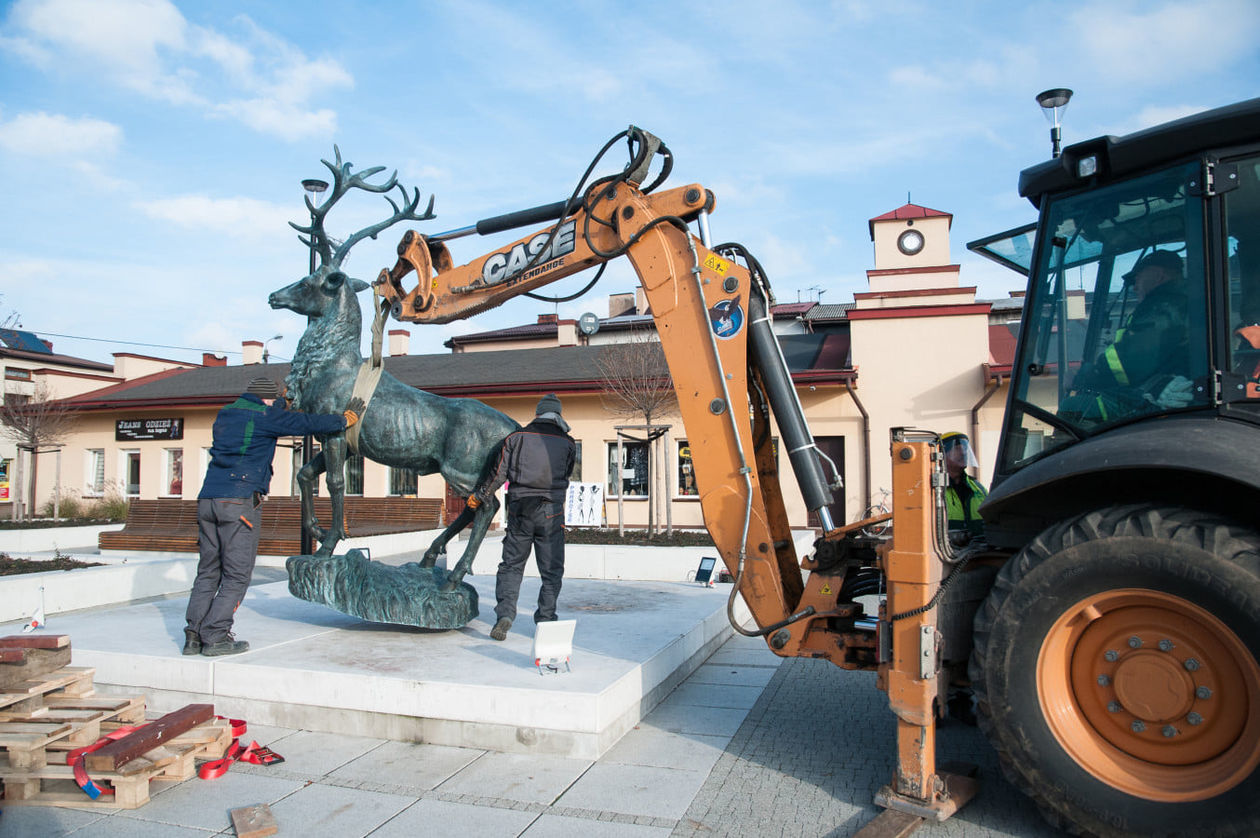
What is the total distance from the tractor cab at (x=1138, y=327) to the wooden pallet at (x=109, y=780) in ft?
13.7

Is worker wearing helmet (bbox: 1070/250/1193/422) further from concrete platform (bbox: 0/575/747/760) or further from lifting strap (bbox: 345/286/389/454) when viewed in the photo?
lifting strap (bbox: 345/286/389/454)

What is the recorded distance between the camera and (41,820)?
3.71 m

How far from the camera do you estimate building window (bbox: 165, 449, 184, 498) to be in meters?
23.1

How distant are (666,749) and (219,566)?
3418 millimetres

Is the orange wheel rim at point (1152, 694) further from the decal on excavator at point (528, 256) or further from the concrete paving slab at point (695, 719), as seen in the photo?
the decal on excavator at point (528, 256)

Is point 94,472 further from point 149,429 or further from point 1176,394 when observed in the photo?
point 1176,394

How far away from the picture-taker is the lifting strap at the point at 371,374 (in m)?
6.80

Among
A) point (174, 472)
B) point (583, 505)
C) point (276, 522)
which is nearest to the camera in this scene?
point (583, 505)

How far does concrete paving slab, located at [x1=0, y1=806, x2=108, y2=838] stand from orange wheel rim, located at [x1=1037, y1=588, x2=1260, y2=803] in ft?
13.9

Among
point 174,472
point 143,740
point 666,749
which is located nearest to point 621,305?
point 174,472

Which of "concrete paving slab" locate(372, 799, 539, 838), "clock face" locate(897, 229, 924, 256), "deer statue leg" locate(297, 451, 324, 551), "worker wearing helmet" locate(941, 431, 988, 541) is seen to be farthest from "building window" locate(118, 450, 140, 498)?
"worker wearing helmet" locate(941, 431, 988, 541)

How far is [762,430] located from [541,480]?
1877mm

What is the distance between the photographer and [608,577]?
11125mm

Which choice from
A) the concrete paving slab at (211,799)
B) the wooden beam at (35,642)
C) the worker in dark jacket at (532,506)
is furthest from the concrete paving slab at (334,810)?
the worker in dark jacket at (532,506)
